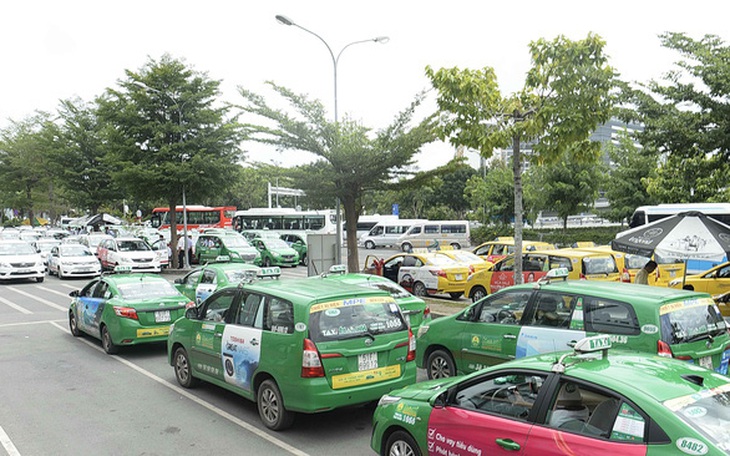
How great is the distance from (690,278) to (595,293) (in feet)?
28.7

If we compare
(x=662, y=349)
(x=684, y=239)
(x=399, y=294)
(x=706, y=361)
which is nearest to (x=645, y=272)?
(x=684, y=239)

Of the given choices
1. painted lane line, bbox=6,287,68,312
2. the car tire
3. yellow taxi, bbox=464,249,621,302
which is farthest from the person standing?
painted lane line, bbox=6,287,68,312

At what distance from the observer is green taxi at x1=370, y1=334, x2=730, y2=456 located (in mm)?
3562

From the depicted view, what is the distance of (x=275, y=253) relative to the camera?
102 ft

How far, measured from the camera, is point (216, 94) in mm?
28906

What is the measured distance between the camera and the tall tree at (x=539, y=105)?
11.4 m

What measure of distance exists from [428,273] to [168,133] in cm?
1643

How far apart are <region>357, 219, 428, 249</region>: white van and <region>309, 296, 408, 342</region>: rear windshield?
42.0 meters

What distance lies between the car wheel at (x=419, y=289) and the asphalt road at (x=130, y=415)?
8315mm

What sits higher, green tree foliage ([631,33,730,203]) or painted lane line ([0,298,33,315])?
green tree foliage ([631,33,730,203])

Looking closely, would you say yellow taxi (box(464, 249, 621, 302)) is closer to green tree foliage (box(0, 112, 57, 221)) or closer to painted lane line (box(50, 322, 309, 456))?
painted lane line (box(50, 322, 309, 456))

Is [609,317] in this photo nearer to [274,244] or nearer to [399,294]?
[399,294]

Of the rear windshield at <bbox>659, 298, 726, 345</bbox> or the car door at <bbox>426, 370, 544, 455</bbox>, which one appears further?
the rear windshield at <bbox>659, 298, 726, 345</bbox>

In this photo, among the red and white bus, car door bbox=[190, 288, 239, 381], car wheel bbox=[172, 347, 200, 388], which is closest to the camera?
car door bbox=[190, 288, 239, 381]
